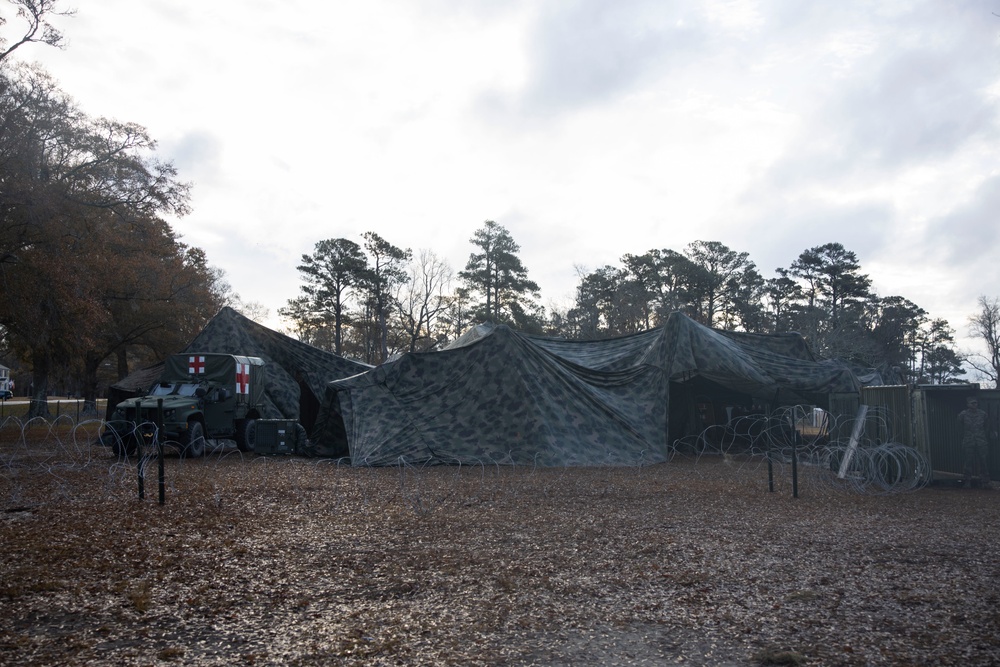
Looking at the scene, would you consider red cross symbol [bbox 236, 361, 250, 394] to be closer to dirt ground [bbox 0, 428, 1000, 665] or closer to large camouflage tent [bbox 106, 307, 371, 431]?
large camouflage tent [bbox 106, 307, 371, 431]

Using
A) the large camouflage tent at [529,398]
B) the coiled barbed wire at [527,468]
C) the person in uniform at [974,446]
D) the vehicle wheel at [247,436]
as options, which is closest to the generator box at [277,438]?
the coiled barbed wire at [527,468]

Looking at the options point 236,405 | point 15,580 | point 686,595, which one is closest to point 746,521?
point 686,595

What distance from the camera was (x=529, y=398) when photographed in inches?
691

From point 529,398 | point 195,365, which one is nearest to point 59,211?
point 195,365

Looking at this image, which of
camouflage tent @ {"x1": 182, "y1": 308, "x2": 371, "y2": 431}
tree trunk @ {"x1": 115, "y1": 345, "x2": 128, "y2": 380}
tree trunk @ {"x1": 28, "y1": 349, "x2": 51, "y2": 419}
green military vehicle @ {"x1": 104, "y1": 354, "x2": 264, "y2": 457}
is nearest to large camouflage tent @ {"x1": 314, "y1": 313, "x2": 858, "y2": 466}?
green military vehicle @ {"x1": 104, "y1": 354, "x2": 264, "y2": 457}

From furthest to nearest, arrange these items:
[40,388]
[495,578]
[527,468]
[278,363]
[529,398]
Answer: [40,388] < [278,363] < [529,398] < [527,468] < [495,578]

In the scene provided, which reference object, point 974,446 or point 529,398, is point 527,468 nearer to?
point 529,398

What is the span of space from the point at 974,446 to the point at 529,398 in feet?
29.2

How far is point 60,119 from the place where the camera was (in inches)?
865

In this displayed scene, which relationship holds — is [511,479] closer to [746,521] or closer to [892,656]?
[746,521]

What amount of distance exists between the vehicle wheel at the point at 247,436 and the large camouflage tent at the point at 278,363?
2730mm

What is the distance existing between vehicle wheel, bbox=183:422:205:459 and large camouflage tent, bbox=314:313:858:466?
279 cm

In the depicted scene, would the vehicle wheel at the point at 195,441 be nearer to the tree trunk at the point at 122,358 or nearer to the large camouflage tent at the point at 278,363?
the large camouflage tent at the point at 278,363

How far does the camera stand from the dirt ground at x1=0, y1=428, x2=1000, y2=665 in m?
4.93
